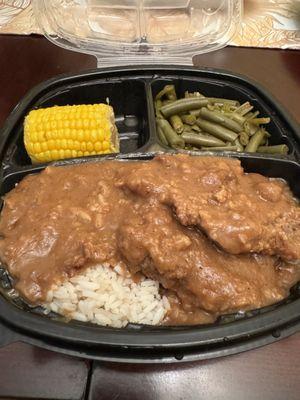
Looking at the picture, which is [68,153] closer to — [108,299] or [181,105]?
[181,105]

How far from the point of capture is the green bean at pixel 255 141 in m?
1.92

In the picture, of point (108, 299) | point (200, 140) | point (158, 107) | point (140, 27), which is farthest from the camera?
point (140, 27)

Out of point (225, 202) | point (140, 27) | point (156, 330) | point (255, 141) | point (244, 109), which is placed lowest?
point (156, 330)

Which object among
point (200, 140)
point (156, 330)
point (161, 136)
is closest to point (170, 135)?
point (161, 136)

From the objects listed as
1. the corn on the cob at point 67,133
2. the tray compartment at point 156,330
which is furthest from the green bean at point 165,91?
the tray compartment at point 156,330

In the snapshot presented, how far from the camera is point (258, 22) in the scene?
110 inches

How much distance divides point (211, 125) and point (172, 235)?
2.62 feet

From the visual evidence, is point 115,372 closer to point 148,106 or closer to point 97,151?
point 97,151

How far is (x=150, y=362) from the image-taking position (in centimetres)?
128

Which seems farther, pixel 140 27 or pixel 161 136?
pixel 140 27

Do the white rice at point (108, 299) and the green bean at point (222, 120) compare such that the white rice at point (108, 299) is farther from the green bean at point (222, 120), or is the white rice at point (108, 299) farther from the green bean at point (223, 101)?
the green bean at point (223, 101)

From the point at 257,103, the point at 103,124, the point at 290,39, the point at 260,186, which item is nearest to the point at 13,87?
the point at 103,124

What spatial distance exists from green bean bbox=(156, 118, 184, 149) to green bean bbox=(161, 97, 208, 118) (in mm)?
57

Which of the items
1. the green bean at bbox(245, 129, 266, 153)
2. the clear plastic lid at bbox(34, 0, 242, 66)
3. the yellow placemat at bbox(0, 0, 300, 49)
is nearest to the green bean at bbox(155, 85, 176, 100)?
the clear plastic lid at bbox(34, 0, 242, 66)
